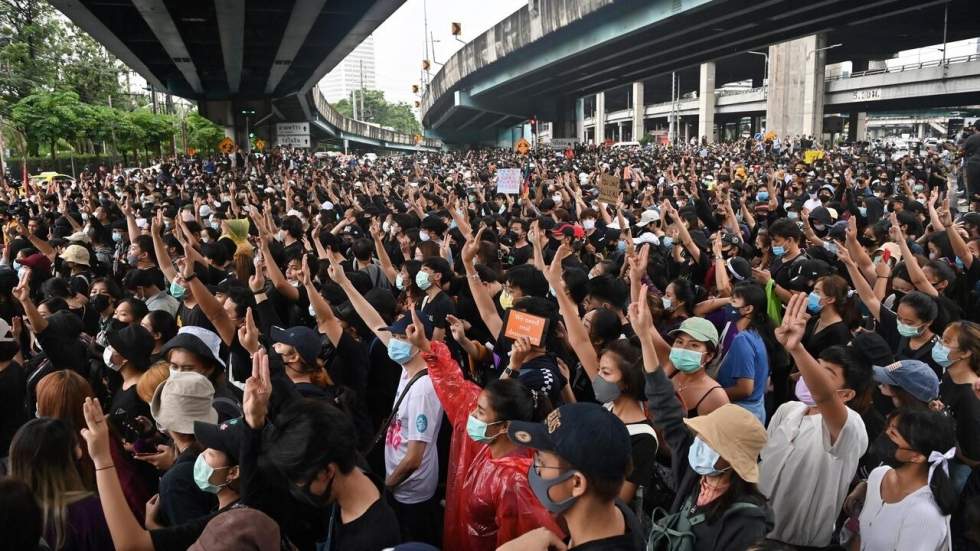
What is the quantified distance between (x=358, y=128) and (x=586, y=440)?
82332 millimetres

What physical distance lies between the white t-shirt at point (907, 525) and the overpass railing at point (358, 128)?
156 feet

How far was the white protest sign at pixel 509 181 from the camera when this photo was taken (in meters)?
14.1

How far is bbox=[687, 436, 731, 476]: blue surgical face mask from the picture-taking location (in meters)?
2.91

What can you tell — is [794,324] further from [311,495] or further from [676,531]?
[311,495]

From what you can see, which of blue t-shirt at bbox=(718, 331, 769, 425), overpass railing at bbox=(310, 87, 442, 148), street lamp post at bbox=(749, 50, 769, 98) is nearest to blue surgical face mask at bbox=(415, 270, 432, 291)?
blue t-shirt at bbox=(718, 331, 769, 425)

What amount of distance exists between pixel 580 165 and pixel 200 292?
24.8 m

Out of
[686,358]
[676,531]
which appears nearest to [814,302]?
[686,358]

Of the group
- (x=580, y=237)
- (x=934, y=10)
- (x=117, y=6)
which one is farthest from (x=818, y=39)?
(x=580, y=237)

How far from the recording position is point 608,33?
28750 millimetres

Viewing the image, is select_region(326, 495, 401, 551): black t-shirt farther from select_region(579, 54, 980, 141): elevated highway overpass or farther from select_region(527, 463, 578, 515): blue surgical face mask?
select_region(579, 54, 980, 141): elevated highway overpass

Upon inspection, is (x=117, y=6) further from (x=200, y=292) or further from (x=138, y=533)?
(x=138, y=533)

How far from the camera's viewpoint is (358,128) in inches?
3223

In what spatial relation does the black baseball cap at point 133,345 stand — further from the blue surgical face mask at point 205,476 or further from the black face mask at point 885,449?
the black face mask at point 885,449

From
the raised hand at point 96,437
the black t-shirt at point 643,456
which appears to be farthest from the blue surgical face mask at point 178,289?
the black t-shirt at point 643,456
